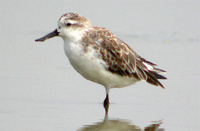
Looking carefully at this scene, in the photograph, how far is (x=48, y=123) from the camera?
8.49 metres

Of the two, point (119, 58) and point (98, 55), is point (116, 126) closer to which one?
point (98, 55)

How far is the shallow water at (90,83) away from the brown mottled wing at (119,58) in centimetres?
48

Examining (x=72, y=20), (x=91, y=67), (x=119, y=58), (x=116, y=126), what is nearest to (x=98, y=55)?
(x=91, y=67)

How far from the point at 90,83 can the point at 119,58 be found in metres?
1.37

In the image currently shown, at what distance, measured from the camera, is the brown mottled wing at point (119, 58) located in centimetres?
986

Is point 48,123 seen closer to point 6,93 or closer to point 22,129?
point 22,129

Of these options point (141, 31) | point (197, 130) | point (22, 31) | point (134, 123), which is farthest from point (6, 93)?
point (141, 31)

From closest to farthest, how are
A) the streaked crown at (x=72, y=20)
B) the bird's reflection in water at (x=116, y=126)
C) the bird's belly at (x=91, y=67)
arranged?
1. the bird's reflection in water at (x=116, y=126)
2. the bird's belly at (x=91, y=67)
3. the streaked crown at (x=72, y=20)

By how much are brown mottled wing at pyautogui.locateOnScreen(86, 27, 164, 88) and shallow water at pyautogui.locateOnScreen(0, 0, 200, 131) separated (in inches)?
18.8

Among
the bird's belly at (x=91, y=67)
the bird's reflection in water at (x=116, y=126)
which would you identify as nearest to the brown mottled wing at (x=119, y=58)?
the bird's belly at (x=91, y=67)

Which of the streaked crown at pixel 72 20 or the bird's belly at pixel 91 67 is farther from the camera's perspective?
the streaked crown at pixel 72 20

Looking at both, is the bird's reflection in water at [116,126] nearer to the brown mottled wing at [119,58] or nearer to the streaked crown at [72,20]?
the brown mottled wing at [119,58]

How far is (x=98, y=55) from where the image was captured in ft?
31.7

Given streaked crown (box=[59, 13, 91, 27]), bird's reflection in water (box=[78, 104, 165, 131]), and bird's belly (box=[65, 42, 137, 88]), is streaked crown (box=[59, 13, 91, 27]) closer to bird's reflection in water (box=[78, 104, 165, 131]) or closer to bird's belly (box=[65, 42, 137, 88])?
bird's belly (box=[65, 42, 137, 88])
